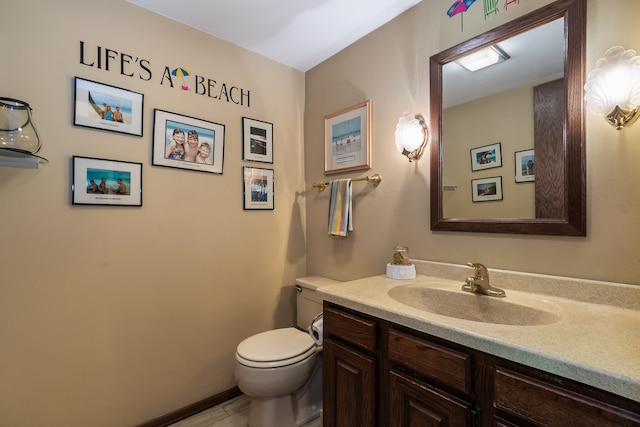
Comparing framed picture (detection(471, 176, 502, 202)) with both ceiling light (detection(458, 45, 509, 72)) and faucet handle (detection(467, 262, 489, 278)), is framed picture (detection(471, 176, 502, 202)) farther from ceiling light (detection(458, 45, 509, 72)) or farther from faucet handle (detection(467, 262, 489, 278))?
ceiling light (detection(458, 45, 509, 72))

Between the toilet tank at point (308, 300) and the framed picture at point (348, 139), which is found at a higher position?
the framed picture at point (348, 139)

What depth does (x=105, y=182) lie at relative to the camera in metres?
1.50

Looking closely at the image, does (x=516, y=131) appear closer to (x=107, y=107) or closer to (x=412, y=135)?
(x=412, y=135)

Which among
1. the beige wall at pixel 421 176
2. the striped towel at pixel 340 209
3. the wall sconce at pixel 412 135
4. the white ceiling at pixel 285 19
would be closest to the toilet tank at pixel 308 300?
the beige wall at pixel 421 176

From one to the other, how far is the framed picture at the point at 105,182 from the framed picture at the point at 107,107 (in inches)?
7.4

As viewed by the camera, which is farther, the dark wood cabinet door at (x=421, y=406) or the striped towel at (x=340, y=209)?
the striped towel at (x=340, y=209)

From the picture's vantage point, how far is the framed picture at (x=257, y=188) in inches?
79.8

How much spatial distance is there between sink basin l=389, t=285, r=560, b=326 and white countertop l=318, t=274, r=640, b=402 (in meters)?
0.04

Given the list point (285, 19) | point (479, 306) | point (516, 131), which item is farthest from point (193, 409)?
point (285, 19)

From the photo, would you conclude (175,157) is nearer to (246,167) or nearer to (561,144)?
(246,167)

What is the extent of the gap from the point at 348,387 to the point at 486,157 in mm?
1188

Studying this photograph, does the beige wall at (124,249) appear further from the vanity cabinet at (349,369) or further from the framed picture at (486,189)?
the framed picture at (486,189)

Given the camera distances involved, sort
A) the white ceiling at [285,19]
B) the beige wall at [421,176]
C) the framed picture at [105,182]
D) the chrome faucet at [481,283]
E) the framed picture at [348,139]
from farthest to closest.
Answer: the framed picture at [348,139], the white ceiling at [285,19], the framed picture at [105,182], the chrome faucet at [481,283], the beige wall at [421,176]

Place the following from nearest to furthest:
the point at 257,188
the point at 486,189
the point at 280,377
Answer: the point at 486,189
the point at 280,377
the point at 257,188
